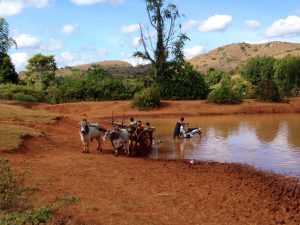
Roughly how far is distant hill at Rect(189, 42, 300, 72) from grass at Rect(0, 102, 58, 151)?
269 feet

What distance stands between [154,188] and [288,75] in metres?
47.8

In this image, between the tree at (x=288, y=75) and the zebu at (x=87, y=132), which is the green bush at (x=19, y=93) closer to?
the zebu at (x=87, y=132)

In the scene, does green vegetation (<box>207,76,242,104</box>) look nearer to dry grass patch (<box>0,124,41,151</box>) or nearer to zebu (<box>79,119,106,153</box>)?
zebu (<box>79,119,106,153</box>)

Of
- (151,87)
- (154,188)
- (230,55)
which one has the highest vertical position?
(230,55)

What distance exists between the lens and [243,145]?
21.9 m

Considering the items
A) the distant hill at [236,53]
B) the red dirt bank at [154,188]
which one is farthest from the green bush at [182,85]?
the distant hill at [236,53]

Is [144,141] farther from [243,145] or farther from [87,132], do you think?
[243,145]

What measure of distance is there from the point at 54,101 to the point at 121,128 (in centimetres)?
2944

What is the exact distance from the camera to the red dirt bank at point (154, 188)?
398 inches

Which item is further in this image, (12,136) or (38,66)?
(38,66)

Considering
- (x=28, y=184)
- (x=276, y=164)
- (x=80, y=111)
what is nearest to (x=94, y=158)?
(x=28, y=184)

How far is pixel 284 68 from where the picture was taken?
2269 inches

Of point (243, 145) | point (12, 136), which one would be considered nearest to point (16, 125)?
point (12, 136)

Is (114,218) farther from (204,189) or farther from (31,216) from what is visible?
(204,189)
